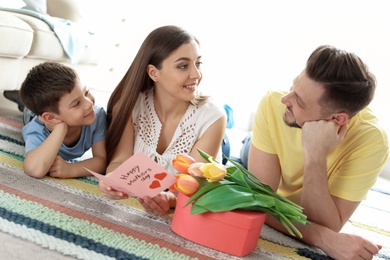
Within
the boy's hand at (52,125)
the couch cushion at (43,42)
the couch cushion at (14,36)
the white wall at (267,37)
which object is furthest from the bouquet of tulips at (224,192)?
the white wall at (267,37)

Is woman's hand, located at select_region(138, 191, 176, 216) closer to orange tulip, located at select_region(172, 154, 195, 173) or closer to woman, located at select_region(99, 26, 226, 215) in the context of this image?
orange tulip, located at select_region(172, 154, 195, 173)

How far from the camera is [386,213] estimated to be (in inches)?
82.6

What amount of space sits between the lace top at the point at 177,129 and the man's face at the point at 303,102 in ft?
1.39

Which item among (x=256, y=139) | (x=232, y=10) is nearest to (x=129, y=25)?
(x=232, y=10)

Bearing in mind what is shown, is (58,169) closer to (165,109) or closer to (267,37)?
(165,109)

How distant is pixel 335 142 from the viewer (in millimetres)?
1387

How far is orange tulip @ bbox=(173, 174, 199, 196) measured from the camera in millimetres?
1264

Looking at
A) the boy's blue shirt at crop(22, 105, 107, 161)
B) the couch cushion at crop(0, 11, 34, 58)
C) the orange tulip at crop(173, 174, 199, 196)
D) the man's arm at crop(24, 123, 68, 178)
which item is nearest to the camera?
the orange tulip at crop(173, 174, 199, 196)

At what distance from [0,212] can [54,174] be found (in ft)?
1.37

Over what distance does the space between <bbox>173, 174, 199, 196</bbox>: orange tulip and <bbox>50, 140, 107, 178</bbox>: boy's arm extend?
556mm

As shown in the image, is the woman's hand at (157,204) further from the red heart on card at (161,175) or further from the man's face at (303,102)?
the man's face at (303,102)

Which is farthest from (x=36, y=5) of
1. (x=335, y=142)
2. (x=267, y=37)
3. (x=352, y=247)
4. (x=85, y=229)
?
(x=352, y=247)

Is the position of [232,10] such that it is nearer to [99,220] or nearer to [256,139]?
[256,139]

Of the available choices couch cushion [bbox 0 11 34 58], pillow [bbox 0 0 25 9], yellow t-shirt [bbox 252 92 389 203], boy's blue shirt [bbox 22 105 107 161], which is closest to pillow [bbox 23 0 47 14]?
pillow [bbox 0 0 25 9]
